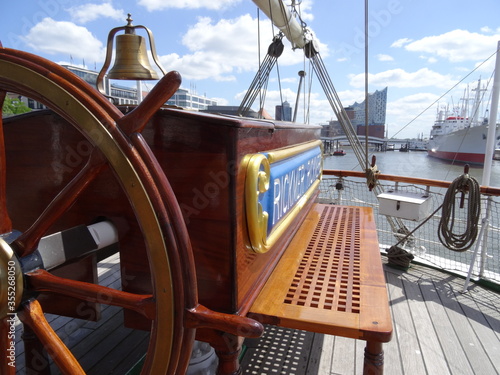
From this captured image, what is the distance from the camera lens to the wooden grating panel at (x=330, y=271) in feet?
4.69

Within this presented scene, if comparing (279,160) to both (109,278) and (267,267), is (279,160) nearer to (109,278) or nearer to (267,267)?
Answer: (267,267)

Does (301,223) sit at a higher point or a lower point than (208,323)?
lower

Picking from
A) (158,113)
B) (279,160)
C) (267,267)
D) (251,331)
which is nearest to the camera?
(251,331)

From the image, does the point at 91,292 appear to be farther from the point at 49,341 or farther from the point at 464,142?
the point at 464,142

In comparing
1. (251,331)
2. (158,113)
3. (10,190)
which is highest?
(158,113)

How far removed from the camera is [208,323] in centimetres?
85

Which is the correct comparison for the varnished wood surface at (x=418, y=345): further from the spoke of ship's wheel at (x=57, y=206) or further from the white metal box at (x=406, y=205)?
the spoke of ship's wheel at (x=57, y=206)

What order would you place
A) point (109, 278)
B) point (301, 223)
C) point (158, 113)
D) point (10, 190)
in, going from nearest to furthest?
point (158, 113) < point (10, 190) < point (301, 223) < point (109, 278)

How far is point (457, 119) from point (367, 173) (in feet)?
143

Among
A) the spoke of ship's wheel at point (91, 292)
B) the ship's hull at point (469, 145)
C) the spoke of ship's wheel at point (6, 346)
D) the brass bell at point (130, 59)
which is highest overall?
the brass bell at point (130, 59)

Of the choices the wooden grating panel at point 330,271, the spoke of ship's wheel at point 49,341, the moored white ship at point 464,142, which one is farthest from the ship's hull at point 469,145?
the spoke of ship's wheel at point 49,341

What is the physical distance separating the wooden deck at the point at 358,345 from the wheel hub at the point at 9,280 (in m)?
1.32

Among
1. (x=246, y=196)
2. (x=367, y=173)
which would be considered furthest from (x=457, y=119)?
(x=246, y=196)

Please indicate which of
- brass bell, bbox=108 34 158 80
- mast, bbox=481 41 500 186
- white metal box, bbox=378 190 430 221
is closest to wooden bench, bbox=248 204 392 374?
white metal box, bbox=378 190 430 221
